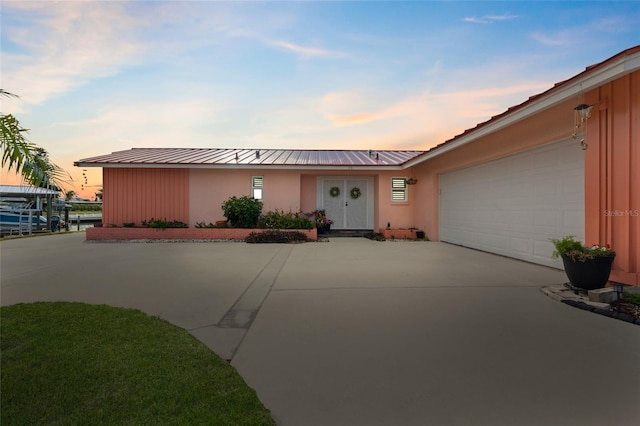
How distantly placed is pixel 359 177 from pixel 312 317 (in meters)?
9.84

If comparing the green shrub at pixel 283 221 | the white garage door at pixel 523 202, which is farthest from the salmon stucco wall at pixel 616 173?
the green shrub at pixel 283 221

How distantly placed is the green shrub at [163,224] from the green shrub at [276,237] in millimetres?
2881

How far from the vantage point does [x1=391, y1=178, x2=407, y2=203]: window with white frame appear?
38.7 ft

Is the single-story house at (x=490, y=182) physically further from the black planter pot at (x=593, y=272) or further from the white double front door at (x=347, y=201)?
the black planter pot at (x=593, y=272)

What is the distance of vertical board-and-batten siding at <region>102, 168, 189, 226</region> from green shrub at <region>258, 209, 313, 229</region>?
10.7 ft

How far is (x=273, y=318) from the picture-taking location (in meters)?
3.24

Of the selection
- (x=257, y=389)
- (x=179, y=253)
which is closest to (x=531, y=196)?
(x=257, y=389)

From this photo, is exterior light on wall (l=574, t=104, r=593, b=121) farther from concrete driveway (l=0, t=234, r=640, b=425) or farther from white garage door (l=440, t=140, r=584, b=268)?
concrete driveway (l=0, t=234, r=640, b=425)

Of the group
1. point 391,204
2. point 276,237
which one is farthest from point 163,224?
point 391,204

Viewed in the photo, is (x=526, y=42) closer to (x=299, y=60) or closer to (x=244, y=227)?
(x=299, y=60)

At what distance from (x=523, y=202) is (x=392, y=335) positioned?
17.5 feet

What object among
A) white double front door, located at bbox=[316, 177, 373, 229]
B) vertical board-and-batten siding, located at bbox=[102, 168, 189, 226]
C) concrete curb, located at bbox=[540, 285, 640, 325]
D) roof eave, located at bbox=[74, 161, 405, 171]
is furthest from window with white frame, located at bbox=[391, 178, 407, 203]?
vertical board-and-batten siding, located at bbox=[102, 168, 189, 226]

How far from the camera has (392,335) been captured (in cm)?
278

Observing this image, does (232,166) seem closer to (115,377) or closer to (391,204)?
(391,204)
